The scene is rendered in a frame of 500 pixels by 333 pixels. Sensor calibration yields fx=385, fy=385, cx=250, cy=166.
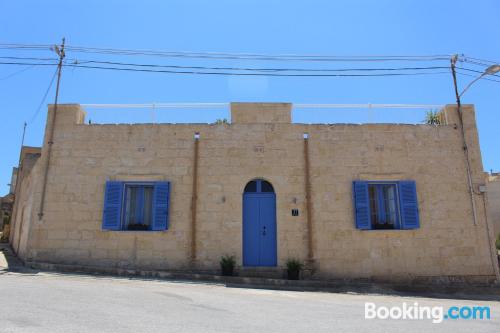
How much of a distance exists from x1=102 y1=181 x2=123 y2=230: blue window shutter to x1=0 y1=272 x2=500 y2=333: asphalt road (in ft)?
6.54

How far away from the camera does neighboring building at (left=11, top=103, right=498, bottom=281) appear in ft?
32.4

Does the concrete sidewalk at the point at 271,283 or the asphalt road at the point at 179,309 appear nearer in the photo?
the asphalt road at the point at 179,309

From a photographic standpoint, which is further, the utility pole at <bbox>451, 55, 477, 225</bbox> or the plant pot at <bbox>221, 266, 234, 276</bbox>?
the utility pole at <bbox>451, 55, 477, 225</bbox>

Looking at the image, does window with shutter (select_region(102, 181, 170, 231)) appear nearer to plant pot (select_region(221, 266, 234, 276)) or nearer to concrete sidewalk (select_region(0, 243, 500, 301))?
concrete sidewalk (select_region(0, 243, 500, 301))

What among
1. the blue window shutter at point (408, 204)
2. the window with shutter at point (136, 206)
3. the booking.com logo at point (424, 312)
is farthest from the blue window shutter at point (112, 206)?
the blue window shutter at point (408, 204)

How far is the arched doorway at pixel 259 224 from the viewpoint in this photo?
32.6ft

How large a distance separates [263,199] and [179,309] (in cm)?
504

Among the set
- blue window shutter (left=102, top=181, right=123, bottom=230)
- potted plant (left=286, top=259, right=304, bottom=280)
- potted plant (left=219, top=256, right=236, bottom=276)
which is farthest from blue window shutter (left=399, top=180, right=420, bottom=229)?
blue window shutter (left=102, top=181, right=123, bottom=230)

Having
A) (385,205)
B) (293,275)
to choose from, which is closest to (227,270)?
(293,275)

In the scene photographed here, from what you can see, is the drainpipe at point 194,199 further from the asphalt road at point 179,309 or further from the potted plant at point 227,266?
the asphalt road at point 179,309

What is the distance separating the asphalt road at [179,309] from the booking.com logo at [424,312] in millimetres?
204

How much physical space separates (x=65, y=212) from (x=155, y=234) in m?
2.45

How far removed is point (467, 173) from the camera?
10.6 meters

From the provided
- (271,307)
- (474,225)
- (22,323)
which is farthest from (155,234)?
(474,225)
